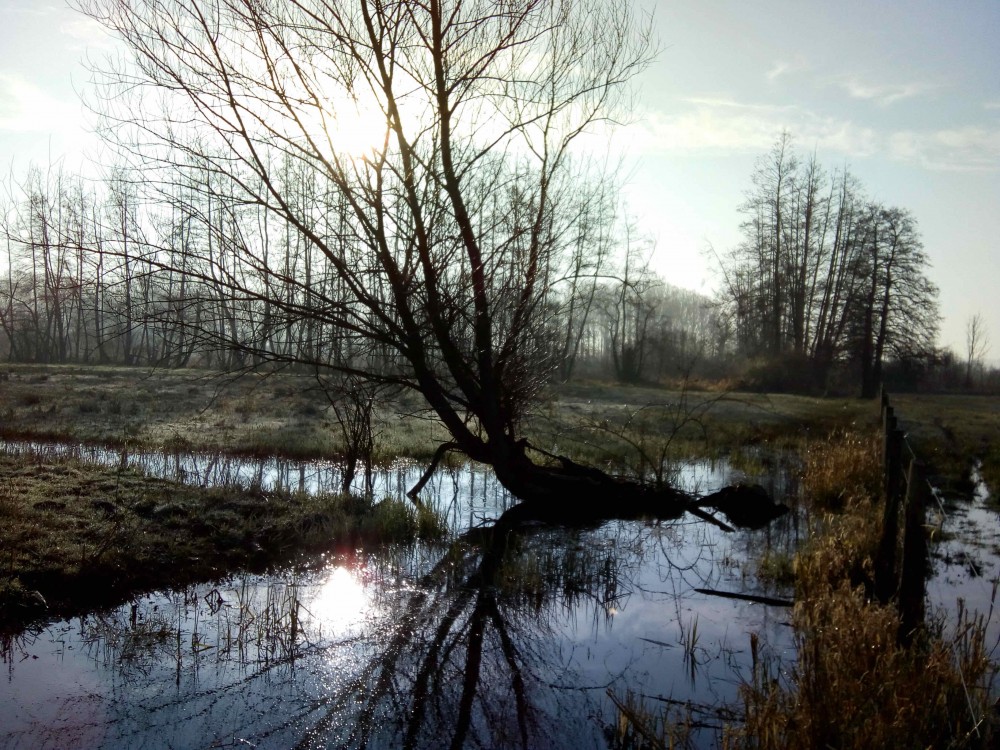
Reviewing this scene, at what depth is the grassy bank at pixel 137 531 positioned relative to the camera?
6.65 meters

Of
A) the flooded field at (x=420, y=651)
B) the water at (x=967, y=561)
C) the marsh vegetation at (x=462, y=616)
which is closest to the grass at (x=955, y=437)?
the water at (x=967, y=561)

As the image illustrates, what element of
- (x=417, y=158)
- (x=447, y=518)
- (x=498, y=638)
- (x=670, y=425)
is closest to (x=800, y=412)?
(x=670, y=425)

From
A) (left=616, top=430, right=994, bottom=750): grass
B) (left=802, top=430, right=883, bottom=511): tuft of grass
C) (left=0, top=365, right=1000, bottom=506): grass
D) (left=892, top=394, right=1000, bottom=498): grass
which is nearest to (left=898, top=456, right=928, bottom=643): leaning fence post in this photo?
(left=616, top=430, right=994, bottom=750): grass

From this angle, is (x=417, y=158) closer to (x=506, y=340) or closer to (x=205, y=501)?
(x=506, y=340)

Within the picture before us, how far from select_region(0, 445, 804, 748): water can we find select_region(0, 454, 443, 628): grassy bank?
38 centimetres

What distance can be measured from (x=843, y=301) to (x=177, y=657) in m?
42.2

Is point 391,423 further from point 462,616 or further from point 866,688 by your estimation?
point 866,688

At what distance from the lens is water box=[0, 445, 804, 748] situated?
4.78 metres

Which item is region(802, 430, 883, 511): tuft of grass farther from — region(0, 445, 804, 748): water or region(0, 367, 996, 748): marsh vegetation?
region(0, 445, 804, 748): water

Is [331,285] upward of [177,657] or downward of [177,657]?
upward

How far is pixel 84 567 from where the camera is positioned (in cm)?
684

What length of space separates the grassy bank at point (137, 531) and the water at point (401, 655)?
38cm

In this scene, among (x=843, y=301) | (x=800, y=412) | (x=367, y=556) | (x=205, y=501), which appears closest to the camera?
(x=367, y=556)

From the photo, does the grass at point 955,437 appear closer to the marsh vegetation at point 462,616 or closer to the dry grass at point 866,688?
the marsh vegetation at point 462,616
